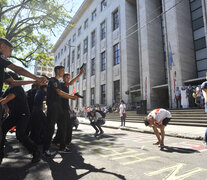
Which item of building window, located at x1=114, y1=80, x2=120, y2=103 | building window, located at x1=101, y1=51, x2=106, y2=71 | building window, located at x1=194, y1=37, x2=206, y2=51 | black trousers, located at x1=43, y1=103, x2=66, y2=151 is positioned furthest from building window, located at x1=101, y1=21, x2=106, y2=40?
black trousers, located at x1=43, y1=103, x2=66, y2=151

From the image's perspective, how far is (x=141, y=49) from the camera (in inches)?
779

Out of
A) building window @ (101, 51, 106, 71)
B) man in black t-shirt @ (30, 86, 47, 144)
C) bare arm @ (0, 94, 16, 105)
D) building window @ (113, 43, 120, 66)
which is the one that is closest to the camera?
bare arm @ (0, 94, 16, 105)

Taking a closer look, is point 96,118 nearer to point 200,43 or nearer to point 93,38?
point 200,43

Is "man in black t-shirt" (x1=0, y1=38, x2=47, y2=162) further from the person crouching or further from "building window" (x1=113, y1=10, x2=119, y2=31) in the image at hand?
"building window" (x1=113, y1=10, x2=119, y2=31)

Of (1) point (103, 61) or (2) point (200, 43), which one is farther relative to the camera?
(1) point (103, 61)

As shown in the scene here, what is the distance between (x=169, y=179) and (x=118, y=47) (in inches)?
891

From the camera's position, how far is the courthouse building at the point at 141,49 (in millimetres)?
16422

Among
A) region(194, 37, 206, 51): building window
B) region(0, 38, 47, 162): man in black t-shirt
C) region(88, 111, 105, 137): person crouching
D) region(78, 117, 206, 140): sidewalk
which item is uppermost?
region(194, 37, 206, 51): building window

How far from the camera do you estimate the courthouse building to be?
16422 millimetres

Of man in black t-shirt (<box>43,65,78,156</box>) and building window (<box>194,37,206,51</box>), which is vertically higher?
building window (<box>194,37,206,51</box>)

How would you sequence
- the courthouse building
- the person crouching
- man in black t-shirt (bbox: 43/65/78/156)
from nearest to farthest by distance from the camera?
1. man in black t-shirt (bbox: 43/65/78/156)
2. the person crouching
3. the courthouse building

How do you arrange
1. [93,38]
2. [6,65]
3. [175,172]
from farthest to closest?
[93,38] < [175,172] < [6,65]

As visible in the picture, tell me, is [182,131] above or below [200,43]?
below

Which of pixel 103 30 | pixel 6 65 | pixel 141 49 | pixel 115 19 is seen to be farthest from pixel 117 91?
pixel 6 65
